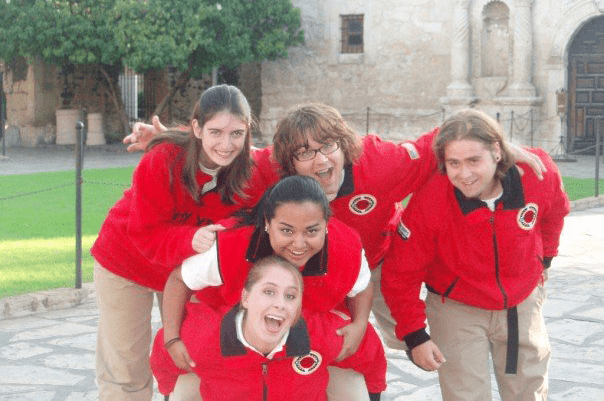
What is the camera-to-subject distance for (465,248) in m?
3.96

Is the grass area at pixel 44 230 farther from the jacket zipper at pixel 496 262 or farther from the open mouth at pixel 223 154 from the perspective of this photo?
the jacket zipper at pixel 496 262

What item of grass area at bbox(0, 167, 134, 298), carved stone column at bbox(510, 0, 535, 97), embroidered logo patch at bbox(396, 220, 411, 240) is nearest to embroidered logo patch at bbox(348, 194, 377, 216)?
embroidered logo patch at bbox(396, 220, 411, 240)

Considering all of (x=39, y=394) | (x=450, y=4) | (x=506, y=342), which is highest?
(x=450, y=4)

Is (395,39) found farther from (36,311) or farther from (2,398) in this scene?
(2,398)

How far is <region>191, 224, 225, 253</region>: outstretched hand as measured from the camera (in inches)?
142

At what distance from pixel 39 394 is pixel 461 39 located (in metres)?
17.5

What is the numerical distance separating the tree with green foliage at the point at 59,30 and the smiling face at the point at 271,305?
18.3 m

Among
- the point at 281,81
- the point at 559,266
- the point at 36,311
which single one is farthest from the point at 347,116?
the point at 36,311

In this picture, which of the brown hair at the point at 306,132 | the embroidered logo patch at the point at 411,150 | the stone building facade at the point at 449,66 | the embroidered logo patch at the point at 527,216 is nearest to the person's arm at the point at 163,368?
the brown hair at the point at 306,132

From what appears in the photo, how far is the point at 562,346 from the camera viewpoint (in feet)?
20.2

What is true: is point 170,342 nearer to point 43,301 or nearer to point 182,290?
point 182,290

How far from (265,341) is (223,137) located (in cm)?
79

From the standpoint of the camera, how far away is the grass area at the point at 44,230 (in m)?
7.91

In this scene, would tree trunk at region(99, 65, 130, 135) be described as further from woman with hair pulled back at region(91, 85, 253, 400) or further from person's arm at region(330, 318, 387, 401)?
person's arm at region(330, 318, 387, 401)
